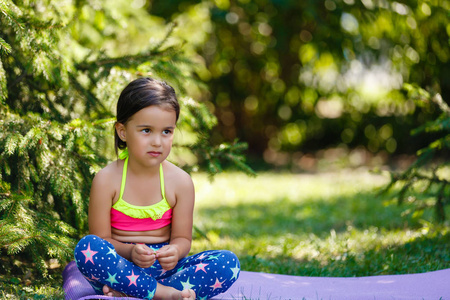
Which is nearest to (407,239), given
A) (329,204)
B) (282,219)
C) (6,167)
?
(282,219)

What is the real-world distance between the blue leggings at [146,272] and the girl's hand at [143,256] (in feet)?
0.22

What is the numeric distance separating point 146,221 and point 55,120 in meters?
0.98

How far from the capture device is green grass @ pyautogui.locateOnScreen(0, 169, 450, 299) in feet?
11.9

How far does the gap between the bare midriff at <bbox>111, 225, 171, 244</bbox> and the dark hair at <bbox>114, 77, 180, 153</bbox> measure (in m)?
0.56

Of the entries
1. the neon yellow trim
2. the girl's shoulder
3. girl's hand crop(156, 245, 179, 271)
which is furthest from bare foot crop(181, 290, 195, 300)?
the girl's shoulder

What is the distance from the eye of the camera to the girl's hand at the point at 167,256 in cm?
263

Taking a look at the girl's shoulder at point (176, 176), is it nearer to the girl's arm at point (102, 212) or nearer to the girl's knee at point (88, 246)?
the girl's arm at point (102, 212)

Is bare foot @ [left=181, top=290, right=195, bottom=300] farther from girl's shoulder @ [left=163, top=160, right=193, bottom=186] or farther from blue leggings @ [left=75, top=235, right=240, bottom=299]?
girl's shoulder @ [left=163, top=160, right=193, bottom=186]

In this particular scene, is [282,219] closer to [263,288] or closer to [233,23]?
[263,288]

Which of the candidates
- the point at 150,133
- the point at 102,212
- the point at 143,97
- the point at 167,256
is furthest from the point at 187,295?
the point at 143,97

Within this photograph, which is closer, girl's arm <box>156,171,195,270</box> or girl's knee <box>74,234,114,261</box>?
girl's knee <box>74,234,114,261</box>

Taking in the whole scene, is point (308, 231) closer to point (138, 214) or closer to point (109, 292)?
point (138, 214)

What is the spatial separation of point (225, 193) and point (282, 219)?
1561 millimetres

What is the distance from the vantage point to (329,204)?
21.0ft
